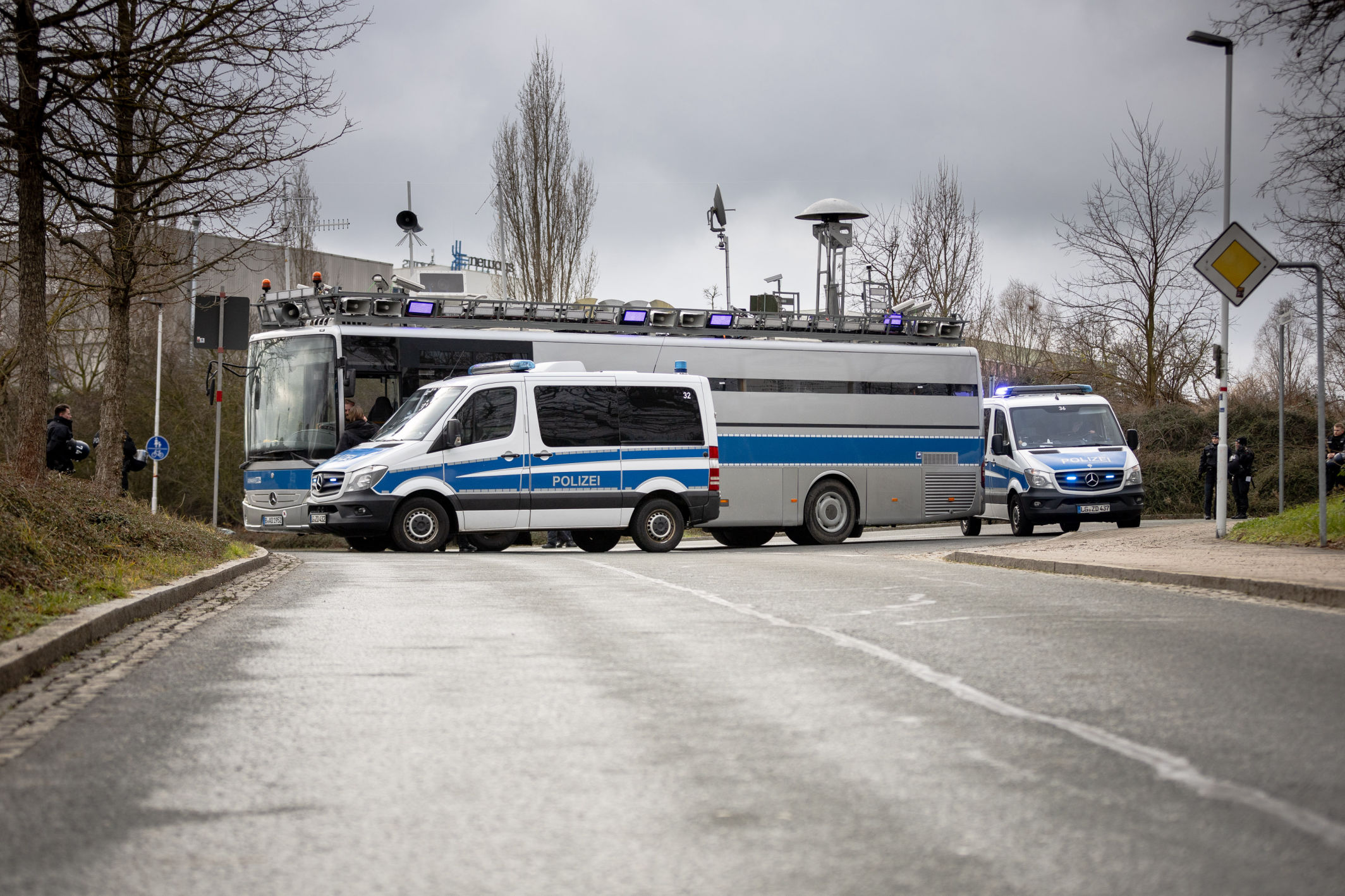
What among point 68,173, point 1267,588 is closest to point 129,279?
point 68,173

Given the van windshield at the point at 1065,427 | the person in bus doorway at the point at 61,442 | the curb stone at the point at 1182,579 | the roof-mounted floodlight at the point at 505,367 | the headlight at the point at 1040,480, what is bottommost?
the curb stone at the point at 1182,579

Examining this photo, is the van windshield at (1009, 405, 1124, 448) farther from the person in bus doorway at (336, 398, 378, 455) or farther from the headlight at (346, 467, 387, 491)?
the headlight at (346, 467, 387, 491)

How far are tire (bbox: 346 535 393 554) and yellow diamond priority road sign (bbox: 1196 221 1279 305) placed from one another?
37.7ft

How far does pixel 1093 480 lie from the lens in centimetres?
2552

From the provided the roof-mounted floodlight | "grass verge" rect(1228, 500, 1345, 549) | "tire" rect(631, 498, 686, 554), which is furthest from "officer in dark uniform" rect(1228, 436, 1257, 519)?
the roof-mounted floodlight

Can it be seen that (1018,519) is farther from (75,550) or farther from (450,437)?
(75,550)

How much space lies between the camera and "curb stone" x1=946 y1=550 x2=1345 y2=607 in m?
10.6

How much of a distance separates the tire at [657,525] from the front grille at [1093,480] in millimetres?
8542

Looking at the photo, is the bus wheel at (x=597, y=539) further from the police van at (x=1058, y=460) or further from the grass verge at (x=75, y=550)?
the police van at (x=1058, y=460)

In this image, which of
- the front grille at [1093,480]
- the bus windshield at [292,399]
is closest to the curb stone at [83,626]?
the bus windshield at [292,399]

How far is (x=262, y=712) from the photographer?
246 inches

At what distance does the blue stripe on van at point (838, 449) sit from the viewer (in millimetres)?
23219

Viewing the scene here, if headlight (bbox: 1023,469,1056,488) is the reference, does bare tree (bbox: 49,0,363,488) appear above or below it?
above

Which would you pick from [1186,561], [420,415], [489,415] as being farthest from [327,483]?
[1186,561]
